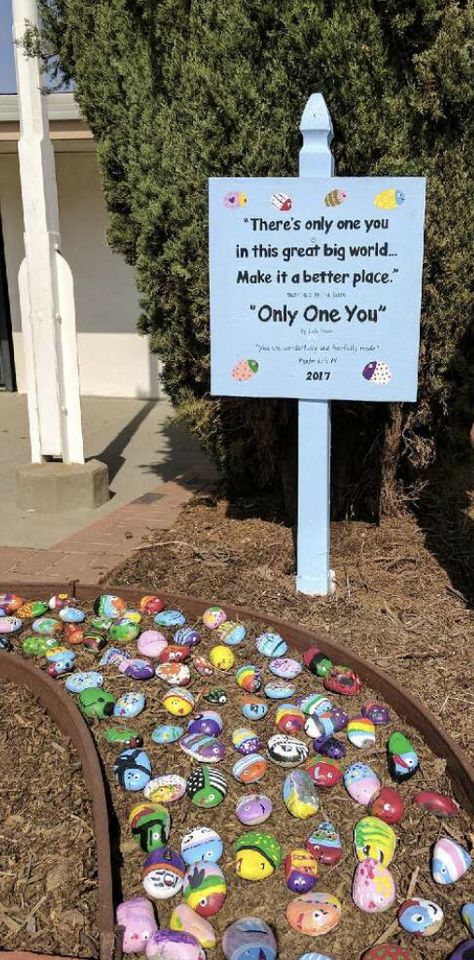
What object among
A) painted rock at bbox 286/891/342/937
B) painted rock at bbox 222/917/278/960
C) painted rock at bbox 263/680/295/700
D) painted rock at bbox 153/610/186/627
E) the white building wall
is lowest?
painted rock at bbox 286/891/342/937

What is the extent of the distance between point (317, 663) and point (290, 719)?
0.37m

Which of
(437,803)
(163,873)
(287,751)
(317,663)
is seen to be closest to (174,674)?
(317,663)

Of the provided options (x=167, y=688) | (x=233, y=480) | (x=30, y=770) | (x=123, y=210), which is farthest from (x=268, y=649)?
(x=123, y=210)

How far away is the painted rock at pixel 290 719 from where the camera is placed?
112 inches

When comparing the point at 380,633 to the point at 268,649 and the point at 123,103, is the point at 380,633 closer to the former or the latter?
the point at 268,649

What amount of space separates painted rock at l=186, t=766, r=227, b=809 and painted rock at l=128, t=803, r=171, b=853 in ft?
0.41

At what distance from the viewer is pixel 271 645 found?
11.0 ft

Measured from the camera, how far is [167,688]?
317cm

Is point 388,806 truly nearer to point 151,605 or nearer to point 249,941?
point 249,941

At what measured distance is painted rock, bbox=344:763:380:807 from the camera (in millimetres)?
2496

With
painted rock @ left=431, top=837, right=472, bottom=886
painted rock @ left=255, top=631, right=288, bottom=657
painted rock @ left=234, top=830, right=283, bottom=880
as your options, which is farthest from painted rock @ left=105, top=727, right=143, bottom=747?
painted rock @ left=431, top=837, right=472, bottom=886

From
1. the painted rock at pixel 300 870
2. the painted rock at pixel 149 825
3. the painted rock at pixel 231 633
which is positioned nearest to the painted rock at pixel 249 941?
the painted rock at pixel 300 870

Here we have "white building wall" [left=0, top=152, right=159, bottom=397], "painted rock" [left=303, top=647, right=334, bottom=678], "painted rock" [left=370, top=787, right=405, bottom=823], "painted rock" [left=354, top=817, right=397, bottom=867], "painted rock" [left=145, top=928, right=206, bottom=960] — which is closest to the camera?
"painted rock" [left=145, top=928, right=206, bottom=960]

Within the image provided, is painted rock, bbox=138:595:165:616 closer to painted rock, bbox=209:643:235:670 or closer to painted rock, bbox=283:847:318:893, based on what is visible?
painted rock, bbox=209:643:235:670
